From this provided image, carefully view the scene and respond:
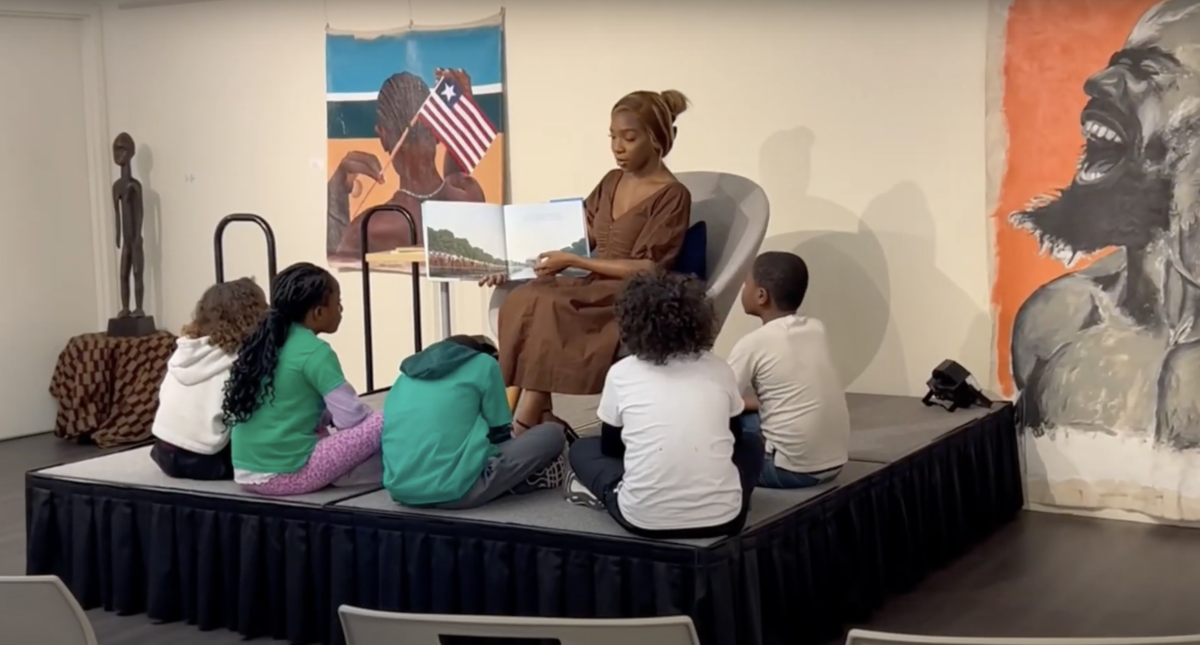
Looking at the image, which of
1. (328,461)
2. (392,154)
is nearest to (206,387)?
(328,461)

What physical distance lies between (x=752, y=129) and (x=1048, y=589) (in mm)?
2251

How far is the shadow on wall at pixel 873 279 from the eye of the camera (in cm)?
524

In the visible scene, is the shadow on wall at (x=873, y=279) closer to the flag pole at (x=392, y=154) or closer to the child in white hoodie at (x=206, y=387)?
the flag pole at (x=392, y=154)

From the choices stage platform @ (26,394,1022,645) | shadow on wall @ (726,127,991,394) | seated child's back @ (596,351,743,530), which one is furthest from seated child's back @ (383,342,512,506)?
shadow on wall @ (726,127,991,394)

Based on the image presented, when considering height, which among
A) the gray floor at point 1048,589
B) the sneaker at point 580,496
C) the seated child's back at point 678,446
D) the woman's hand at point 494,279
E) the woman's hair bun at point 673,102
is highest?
the woman's hair bun at point 673,102

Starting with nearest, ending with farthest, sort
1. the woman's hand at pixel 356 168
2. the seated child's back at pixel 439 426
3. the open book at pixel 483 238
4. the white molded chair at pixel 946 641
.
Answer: the white molded chair at pixel 946 641
the seated child's back at pixel 439 426
the open book at pixel 483 238
the woman's hand at pixel 356 168

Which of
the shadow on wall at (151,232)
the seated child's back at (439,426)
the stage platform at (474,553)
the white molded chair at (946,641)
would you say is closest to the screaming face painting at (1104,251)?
the stage platform at (474,553)

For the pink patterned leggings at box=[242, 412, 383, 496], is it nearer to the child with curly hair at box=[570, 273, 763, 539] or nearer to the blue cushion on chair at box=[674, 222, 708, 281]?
the child with curly hair at box=[570, 273, 763, 539]

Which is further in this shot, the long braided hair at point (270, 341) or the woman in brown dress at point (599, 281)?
the woman in brown dress at point (599, 281)

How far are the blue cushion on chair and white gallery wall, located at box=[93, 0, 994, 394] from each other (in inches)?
35.2

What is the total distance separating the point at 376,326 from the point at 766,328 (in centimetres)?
324

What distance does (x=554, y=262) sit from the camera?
453 centimetres

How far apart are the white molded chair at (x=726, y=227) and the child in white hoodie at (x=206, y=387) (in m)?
0.94

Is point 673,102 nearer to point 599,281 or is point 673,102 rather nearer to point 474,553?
point 599,281
